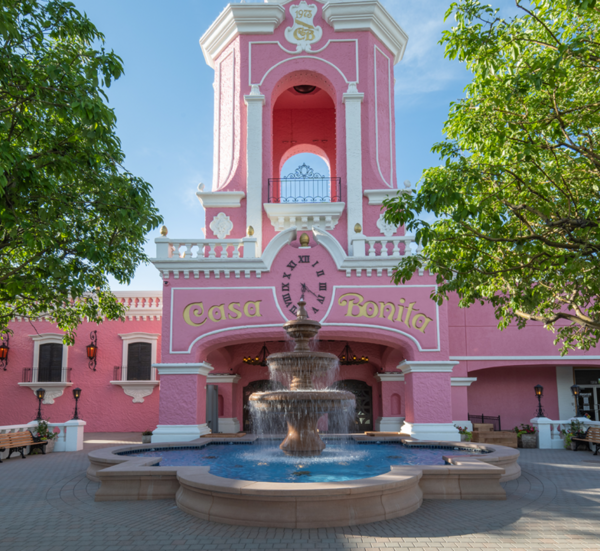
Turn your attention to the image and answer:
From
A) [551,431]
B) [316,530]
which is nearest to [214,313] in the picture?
[316,530]

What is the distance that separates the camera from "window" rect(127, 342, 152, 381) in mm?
22984

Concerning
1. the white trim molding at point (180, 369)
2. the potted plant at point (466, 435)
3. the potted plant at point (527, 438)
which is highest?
the white trim molding at point (180, 369)

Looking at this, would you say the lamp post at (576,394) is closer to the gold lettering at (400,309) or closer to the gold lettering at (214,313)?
the gold lettering at (400,309)

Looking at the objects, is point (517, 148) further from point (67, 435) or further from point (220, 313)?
point (67, 435)

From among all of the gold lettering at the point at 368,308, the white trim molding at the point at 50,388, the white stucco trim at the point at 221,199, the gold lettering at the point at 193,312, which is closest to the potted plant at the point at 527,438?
the gold lettering at the point at 368,308

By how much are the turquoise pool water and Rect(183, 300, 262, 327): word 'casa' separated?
12.1 ft

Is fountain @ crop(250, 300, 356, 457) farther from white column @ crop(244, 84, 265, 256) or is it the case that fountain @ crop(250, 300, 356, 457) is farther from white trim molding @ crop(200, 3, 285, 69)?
white trim molding @ crop(200, 3, 285, 69)

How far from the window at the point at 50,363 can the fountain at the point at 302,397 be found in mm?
14429

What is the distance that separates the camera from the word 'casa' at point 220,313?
16.4 metres

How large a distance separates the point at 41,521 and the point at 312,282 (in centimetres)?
1033

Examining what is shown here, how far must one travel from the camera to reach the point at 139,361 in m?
23.1

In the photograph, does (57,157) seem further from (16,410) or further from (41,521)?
(16,410)

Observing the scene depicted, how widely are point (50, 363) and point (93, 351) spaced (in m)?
1.99

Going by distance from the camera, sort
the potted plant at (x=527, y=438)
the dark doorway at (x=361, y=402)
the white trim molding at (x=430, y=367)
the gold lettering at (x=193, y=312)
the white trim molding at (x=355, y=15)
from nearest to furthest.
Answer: the white trim molding at (x=430, y=367), the gold lettering at (x=193, y=312), the potted plant at (x=527, y=438), the white trim molding at (x=355, y=15), the dark doorway at (x=361, y=402)
